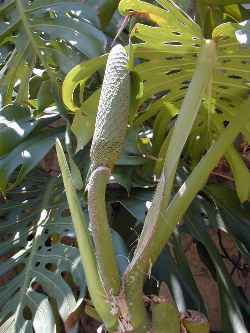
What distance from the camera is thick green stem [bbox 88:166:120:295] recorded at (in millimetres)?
601

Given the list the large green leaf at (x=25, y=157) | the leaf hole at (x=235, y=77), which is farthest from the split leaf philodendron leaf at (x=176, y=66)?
the large green leaf at (x=25, y=157)

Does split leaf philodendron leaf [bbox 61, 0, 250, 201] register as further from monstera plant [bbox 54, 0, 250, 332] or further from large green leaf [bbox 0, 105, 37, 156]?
large green leaf [bbox 0, 105, 37, 156]

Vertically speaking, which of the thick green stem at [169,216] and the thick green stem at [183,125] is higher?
the thick green stem at [183,125]

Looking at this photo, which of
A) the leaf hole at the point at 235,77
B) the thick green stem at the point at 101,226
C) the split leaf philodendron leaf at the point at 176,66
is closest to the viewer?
the thick green stem at the point at 101,226

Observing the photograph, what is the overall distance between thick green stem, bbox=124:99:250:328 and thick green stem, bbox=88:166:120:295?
0.09 ft

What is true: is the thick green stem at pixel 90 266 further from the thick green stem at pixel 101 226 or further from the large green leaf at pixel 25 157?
the large green leaf at pixel 25 157

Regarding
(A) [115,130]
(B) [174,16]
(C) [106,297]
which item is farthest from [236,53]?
(C) [106,297]

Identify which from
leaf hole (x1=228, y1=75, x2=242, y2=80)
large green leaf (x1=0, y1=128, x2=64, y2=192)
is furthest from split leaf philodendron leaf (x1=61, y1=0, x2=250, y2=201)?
large green leaf (x1=0, y1=128, x2=64, y2=192)

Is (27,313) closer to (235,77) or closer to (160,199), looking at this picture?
(160,199)

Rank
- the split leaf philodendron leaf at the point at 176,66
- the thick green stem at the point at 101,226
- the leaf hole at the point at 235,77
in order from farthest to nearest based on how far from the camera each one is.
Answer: the leaf hole at the point at 235,77 → the split leaf philodendron leaf at the point at 176,66 → the thick green stem at the point at 101,226

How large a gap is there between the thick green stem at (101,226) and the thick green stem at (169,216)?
0.03 meters

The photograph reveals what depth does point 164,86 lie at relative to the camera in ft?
3.05

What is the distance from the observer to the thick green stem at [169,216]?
63 cm

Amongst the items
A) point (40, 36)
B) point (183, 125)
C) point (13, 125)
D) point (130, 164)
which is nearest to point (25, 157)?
point (13, 125)
